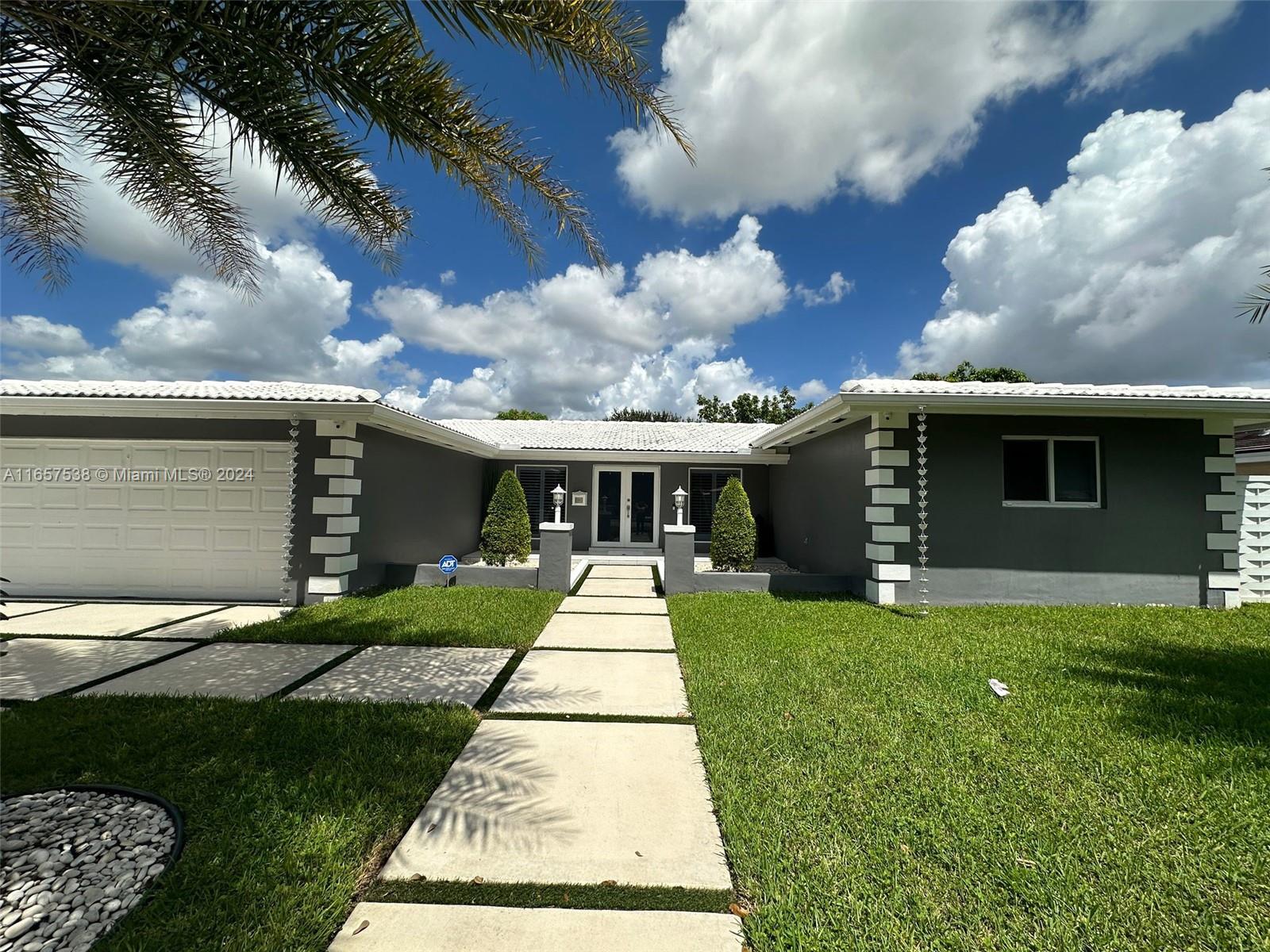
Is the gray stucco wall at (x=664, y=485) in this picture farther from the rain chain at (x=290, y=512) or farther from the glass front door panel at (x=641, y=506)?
the rain chain at (x=290, y=512)

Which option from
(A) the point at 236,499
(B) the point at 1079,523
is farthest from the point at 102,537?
(B) the point at 1079,523

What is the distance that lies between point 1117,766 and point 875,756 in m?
1.43

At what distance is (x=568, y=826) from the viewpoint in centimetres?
265

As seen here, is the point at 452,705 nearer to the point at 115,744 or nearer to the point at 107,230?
the point at 115,744

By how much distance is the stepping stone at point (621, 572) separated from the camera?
10.7 meters

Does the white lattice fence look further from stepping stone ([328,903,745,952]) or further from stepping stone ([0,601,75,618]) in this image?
stepping stone ([0,601,75,618])

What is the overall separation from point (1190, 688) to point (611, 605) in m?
6.25

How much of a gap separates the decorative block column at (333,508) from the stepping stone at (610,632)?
3379mm

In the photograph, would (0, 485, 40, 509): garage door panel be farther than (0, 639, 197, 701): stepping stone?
Yes

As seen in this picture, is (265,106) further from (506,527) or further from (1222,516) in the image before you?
(1222,516)

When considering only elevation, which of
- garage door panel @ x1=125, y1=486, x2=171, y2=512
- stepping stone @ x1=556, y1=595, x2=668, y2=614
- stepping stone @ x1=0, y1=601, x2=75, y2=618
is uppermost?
garage door panel @ x1=125, y1=486, x2=171, y2=512

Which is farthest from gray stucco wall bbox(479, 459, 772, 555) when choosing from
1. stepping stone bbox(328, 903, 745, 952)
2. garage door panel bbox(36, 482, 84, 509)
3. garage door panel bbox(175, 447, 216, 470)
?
stepping stone bbox(328, 903, 745, 952)

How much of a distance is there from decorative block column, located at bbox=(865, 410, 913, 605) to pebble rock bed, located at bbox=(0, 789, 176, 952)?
314 inches

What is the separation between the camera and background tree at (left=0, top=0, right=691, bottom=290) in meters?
2.76
